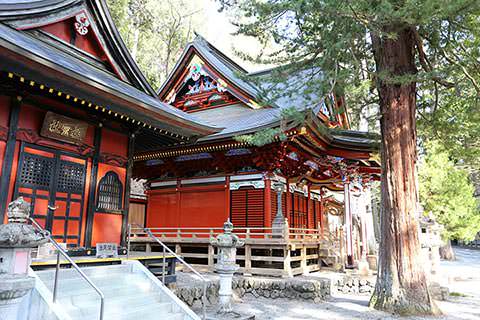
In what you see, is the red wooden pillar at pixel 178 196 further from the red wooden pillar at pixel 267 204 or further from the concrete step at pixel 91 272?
the concrete step at pixel 91 272

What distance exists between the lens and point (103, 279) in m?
6.59

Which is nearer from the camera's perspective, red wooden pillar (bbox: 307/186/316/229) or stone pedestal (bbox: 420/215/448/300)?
stone pedestal (bbox: 420/215/448/300)

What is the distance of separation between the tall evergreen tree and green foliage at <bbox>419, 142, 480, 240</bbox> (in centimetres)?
1119

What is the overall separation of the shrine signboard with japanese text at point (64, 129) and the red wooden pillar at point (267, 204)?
255 inches

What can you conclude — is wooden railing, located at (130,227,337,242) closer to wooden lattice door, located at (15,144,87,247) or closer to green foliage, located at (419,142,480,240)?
wooden lattice door, located at (15,144,87,247)

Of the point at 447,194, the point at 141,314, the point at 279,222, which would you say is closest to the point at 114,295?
the point at 141,314

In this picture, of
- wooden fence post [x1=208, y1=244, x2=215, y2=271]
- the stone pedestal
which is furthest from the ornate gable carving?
the stone pedestal

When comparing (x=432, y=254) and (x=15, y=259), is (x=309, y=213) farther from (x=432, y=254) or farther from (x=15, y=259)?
(x=15, y=259)

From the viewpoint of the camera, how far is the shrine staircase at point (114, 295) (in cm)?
540

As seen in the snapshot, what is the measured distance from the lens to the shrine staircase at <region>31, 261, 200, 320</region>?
17.7ft

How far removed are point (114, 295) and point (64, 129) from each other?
4.11 metres

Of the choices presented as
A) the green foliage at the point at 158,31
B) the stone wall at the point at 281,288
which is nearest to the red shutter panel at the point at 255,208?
the stone wall at the point at 281,288

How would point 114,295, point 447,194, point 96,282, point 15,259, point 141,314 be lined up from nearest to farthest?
point 15,259, point 141,314, point 114,295, point 96,282, point 447,194

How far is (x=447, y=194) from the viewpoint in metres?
19.6
